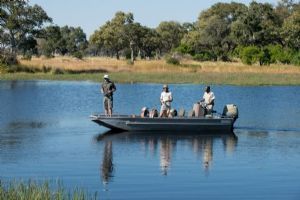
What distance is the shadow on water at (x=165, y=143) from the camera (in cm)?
2033

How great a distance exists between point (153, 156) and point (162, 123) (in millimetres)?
5801

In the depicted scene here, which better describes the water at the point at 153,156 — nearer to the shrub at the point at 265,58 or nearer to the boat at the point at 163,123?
the boat at the point at 163,123

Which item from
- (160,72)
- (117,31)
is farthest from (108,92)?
(117,31)

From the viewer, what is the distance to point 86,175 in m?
18.5

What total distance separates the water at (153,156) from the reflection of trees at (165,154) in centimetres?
3

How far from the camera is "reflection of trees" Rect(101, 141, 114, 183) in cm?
1831

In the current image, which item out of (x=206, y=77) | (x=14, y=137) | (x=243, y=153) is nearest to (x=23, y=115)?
(x=14, y=137)

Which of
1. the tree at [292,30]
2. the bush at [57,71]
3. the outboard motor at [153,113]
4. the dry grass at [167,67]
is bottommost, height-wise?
the outboard motor at [153,113]

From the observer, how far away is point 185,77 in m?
65.9

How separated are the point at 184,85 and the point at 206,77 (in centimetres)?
558

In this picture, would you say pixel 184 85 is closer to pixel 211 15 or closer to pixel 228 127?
pixel 228 127

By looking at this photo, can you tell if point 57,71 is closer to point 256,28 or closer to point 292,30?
point 292,30

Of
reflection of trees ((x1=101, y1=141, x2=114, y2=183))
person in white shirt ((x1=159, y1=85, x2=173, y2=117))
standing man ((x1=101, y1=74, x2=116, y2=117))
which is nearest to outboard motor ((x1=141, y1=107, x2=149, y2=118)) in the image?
person in white shirt ((x1=159, y1=85, x2=173, y2=117))

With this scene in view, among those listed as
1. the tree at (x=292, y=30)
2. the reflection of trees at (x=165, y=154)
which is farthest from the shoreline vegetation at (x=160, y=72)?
the reflection of trees at (x=165, y=154)
